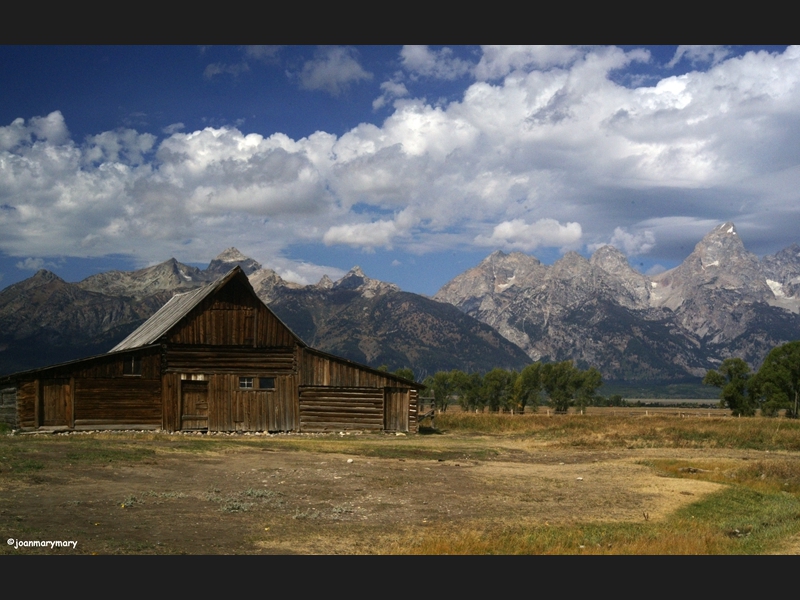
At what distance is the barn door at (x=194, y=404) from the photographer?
151ft

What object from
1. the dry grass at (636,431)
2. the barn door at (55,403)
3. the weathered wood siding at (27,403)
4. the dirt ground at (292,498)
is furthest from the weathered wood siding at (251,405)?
the dry grass at (636,431)

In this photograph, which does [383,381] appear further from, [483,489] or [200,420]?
[483,489]

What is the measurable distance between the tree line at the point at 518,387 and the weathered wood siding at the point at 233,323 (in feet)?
253

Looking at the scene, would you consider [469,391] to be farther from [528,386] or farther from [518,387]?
[528,386]

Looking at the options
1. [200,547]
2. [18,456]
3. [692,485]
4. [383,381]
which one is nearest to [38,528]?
[200,547]

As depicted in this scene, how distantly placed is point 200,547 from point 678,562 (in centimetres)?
896

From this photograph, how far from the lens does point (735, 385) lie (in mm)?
95625

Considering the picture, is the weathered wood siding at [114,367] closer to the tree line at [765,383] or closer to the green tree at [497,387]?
Answer: the tree line at [765,383]

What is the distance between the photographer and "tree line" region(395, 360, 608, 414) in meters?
126

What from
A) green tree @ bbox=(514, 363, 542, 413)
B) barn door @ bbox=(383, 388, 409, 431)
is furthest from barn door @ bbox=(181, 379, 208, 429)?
green tree @ bbox=(514, 363, 542, 413)

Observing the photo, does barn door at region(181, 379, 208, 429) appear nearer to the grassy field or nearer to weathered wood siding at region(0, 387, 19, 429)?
the grassy field

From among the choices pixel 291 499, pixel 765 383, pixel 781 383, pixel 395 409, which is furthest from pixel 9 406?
pixel 781 383

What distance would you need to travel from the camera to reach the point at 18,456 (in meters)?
25.6

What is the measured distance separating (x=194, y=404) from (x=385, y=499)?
27.7 m
